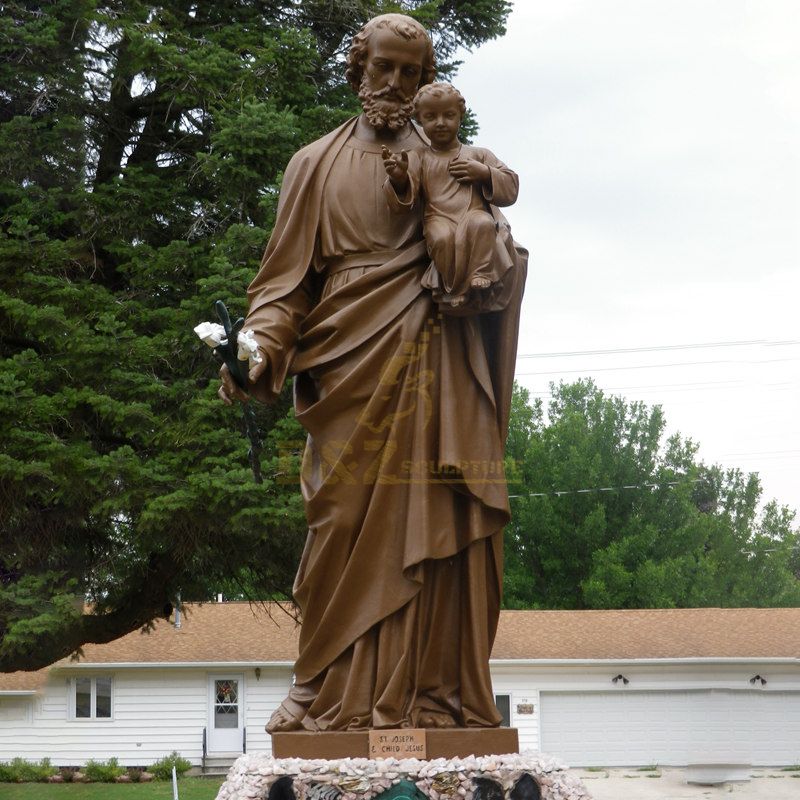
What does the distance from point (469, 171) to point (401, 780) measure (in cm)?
245

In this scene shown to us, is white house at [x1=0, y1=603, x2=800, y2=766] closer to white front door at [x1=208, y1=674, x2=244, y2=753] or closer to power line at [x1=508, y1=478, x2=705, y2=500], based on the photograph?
white front door at [x1=208, y1=674, x2=244, y2=753]

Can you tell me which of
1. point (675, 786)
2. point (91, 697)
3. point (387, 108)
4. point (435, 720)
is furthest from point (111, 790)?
point (387, 108)

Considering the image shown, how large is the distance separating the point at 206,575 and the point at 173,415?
Result: 3.44 metres

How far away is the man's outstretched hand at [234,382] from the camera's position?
5789 mm

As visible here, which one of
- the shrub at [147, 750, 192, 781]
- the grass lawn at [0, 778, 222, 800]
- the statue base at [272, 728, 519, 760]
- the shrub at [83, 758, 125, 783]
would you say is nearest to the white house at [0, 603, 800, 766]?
the shrub at [147, 750, 192, 781]

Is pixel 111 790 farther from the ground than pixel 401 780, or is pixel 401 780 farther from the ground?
pixel 401 780

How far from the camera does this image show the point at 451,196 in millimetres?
5910

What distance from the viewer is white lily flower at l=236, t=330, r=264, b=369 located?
5707 mm

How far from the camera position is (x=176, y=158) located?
20266mm

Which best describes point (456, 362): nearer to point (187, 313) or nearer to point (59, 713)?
point (187, 313)

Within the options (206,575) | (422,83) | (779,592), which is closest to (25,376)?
(206,575)

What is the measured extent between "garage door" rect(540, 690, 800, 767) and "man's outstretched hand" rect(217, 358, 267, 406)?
2305 cm

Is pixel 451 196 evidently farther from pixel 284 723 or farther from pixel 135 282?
pixel 135 282

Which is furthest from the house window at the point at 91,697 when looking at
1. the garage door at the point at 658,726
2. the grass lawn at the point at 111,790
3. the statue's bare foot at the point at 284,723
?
the statue's bare foot at the point at 284,723
